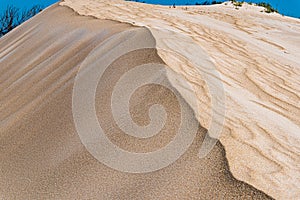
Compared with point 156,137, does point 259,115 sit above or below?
below

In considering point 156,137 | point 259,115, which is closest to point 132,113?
point 156,137

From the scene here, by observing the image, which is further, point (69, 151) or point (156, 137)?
point (69, 151)

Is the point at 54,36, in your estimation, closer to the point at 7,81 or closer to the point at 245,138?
the point at 7,81

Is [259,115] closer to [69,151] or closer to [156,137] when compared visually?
[156,137]

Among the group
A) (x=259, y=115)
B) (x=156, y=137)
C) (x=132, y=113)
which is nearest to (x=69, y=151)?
(x=132, y=113)

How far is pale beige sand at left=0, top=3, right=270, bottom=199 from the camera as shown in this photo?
176 centimetres

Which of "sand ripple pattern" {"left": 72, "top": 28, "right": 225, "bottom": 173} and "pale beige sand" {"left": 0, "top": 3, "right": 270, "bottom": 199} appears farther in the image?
"sand ripple pattern" {"left": 72, "top": 28, "right": 225, "bottom": 173}

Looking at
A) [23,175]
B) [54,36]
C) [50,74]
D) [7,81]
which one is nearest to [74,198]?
[23,175]

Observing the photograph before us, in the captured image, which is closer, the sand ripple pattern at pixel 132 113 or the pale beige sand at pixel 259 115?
the pale beige sand at pixel 259 115

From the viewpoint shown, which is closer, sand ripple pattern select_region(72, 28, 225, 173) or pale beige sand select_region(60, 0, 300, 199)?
pale beige sand select_region(60, 0, 300, 199)

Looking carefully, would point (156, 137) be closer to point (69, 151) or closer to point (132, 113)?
point (132, 113)

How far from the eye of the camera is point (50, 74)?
12.8 feet

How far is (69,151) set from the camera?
2.38 metres

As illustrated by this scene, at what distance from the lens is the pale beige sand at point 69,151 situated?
5.77 ft
